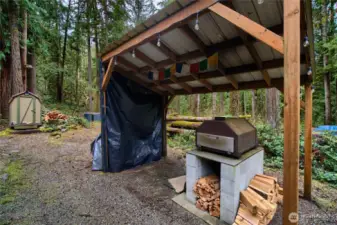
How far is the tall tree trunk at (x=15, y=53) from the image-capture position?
6691 mm

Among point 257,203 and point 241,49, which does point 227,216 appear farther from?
point 241,49

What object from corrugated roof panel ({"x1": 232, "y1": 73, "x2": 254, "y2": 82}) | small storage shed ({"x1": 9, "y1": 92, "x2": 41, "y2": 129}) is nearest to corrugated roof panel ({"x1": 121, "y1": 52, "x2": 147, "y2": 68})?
corrugated roof panel ({"x1": 232, "y1": 73, "x2": 254, "y2": 82})

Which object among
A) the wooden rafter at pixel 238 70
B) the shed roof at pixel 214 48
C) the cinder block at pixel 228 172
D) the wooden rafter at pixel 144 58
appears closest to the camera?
the shed roof at pixel 214 48

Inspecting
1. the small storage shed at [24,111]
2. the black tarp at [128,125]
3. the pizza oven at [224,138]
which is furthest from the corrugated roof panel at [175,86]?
the small storage shed at [24,111]

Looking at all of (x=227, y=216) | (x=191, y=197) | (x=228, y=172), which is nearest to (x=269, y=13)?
(x=228, y=172)

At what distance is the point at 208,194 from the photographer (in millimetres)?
2268

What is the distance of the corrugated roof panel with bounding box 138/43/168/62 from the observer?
8.30 ft

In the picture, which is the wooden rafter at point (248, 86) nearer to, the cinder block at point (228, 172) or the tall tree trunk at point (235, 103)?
the cinder block at point (228, 172)

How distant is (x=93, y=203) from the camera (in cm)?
238

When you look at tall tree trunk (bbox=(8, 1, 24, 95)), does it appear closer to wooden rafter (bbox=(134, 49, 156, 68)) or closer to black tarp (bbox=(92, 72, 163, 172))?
black tarp (bbox=(92, 72, 163, 172))

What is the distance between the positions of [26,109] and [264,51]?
824 cm

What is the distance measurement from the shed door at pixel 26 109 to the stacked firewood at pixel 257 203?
8.05m

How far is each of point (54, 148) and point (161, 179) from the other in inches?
149

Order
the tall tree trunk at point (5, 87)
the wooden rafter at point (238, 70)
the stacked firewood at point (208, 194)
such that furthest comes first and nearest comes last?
1. the tall tree trunk at point (5, 87)
2. the wooden rafter at point (238, 70)
3. the stacked firewood at point (208, 194)
